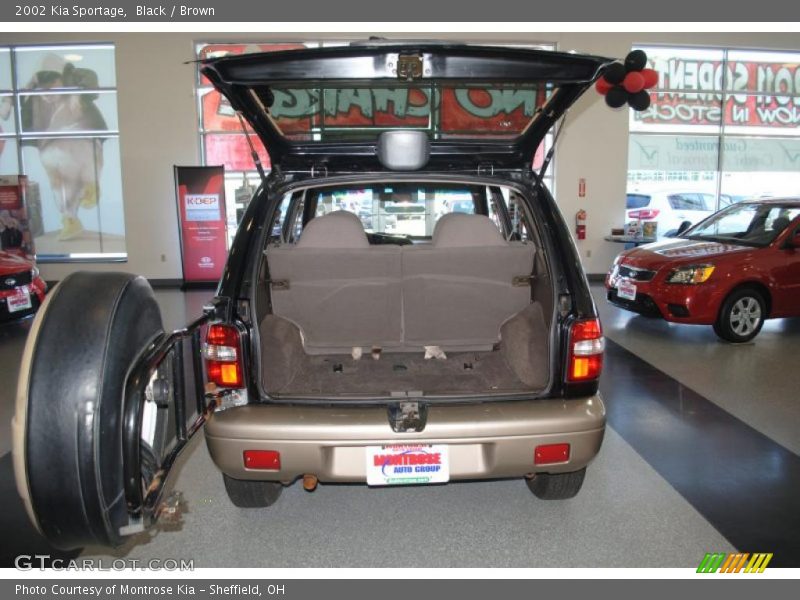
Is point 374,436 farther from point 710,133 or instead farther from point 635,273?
point 710,133

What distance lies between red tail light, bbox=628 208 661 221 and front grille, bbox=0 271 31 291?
1037 centimetres

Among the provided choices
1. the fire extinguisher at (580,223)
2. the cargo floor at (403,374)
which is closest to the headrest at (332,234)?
the cargo floor at (403,374)

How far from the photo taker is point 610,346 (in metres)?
6.26

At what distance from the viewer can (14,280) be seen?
6367mm

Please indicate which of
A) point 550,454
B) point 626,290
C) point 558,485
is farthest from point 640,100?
point 550,454

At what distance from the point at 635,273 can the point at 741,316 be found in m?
1.12

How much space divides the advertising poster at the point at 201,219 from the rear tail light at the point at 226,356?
8380 millimetres

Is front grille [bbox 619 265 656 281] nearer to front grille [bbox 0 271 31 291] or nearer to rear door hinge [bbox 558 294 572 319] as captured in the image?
rear door hinge [bbox 558 294 572 319]

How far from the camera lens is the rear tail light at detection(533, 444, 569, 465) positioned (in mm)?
2346

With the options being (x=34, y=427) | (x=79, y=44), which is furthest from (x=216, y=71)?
(x=79, y=44)

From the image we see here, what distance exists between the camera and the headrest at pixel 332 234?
3139mm

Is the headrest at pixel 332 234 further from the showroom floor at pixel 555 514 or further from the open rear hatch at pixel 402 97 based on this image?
the showroom floor at pixel 555 514

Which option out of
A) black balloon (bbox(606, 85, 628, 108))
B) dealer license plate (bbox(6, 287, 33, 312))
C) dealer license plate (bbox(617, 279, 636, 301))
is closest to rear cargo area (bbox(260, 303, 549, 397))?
dealer license plate (bbox(617, 279, 636, 301))

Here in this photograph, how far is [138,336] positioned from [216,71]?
1039 millimetres
